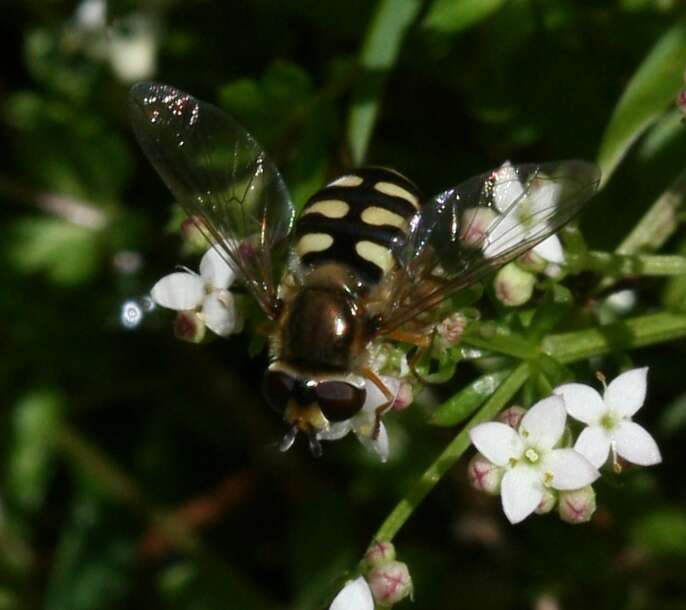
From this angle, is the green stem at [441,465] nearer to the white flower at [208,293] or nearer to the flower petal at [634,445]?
the flower petal at [634,445]

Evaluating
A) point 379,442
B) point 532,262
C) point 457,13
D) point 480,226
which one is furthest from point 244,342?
point 480,226

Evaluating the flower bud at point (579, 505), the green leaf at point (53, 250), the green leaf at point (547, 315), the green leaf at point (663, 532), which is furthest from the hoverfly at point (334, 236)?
the green leaf at point (53, 250)

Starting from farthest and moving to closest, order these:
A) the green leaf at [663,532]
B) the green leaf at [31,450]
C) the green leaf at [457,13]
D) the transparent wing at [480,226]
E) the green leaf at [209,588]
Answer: the green leaf at [31,450] < the green leaf at [209,588] < the green leaf at [663,532] < the green leaf at [457,13] < the transparent wing at [480,226]

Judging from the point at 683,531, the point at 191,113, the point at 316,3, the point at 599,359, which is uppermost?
the point at 191,113

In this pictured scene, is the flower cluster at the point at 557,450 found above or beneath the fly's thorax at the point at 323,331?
beneath

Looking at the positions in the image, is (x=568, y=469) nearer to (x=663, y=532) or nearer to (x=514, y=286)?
(x=514, y=286)

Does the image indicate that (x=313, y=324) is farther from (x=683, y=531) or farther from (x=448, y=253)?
(x=683, y=531)

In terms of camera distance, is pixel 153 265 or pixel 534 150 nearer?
pixel 534 150

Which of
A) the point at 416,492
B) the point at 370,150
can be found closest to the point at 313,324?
the point at 416,492
